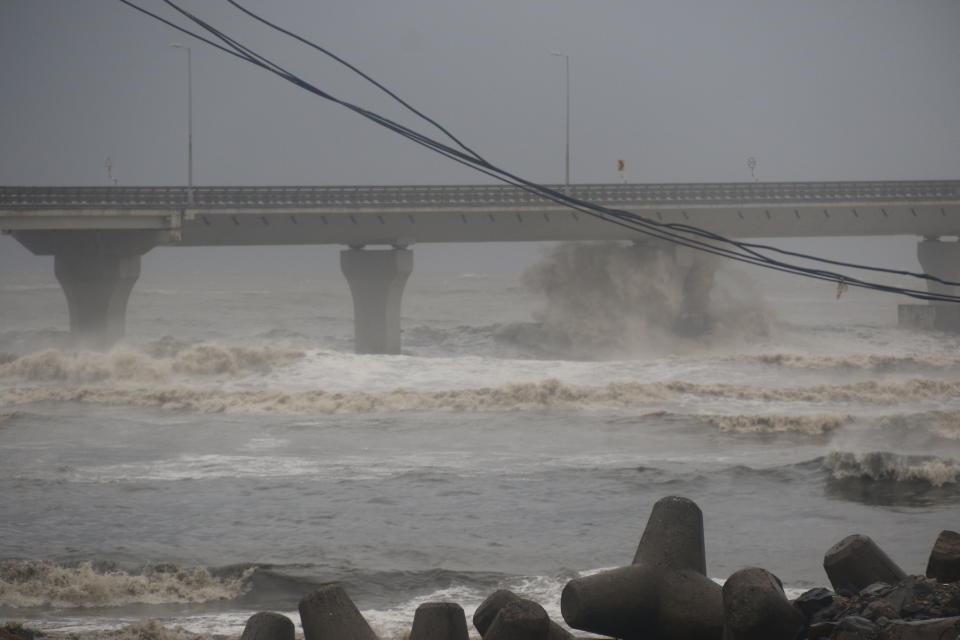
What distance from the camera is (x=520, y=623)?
8.23m

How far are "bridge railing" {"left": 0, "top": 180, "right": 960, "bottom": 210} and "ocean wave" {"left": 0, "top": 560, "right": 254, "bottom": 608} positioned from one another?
97.9 feet

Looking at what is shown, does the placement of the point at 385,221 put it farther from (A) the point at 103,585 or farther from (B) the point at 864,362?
(A) the point at 103,585

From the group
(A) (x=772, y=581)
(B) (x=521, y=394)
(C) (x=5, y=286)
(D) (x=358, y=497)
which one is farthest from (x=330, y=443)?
(C) (x=5, y=286)

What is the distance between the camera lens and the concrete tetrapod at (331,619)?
8852mm

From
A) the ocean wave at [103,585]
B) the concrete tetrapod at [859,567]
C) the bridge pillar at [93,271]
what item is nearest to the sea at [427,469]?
the ocean wave at [103,585]

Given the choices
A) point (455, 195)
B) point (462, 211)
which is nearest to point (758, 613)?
point (462, 211)

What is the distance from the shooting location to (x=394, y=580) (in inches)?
551

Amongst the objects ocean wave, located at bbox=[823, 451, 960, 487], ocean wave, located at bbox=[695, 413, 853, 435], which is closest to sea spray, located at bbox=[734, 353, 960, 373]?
ocean wave, located at bbox=[695, 413, 853, 435]

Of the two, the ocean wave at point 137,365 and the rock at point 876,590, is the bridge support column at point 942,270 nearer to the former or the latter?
the ocean wave at point 137,365

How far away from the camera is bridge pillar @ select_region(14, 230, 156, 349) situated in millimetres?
44844

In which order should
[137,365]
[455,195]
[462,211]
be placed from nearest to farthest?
[137,365] → [462,211] → [455,195]

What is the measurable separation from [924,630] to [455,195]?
43.7 meters

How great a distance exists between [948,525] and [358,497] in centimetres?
899

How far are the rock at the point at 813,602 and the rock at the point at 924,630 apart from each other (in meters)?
1.18
